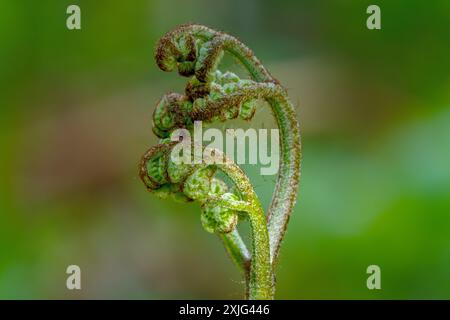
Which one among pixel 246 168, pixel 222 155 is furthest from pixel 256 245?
pixel 246 168

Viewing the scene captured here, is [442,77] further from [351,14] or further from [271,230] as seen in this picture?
[271,230]

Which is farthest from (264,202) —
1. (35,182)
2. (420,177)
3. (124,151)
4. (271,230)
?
(271,230)

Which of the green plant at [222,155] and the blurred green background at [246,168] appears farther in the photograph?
the blurred green background at [246,168]

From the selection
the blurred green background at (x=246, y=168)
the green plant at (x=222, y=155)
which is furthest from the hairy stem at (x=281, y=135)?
the blurred green background at (x=246, y=168)

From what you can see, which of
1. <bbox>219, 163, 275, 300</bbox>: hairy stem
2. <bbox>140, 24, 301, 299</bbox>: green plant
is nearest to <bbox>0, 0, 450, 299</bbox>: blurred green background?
<bbox>140, 24, 301, 299</bbox>: green plant

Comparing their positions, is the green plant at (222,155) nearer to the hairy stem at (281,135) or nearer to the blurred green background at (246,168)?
the hairy stem at (281,135)

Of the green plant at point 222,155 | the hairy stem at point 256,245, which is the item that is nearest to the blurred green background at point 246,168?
the green plant at point 222,155
